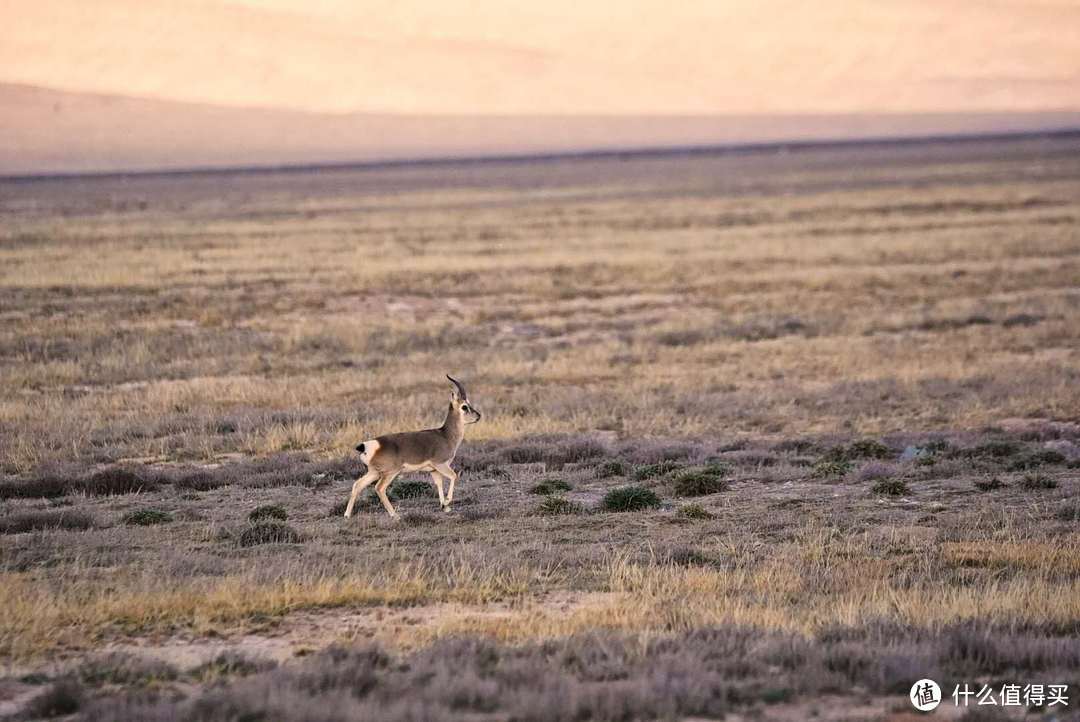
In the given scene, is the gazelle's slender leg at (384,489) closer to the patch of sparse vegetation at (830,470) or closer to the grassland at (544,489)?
the grassland at (544,489)

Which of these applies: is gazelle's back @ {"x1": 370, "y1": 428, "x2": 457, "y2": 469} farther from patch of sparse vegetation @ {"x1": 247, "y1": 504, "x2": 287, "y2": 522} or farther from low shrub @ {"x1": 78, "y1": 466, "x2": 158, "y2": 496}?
low shrub @ {"x1": 78, "y1": 466, "x2": 158, "y2": 496}

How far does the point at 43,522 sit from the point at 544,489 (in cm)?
518

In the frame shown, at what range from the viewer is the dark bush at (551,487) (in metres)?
14.7

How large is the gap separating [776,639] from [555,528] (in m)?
4.41

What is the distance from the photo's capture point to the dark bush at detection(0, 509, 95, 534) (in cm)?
1287

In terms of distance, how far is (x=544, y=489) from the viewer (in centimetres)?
1472

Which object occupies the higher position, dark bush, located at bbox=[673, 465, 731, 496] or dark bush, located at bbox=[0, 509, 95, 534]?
dark bush, located at bbox=[0, 509, 95, 534]

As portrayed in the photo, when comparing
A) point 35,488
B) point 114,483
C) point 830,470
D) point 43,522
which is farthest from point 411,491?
point 830,470

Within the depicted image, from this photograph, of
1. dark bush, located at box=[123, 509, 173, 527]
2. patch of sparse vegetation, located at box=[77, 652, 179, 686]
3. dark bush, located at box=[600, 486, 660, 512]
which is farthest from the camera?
dark bush, located at box=[600, 486, 660, 512]

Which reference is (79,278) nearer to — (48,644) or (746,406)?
(746,406)

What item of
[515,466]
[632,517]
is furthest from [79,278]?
[632,517]

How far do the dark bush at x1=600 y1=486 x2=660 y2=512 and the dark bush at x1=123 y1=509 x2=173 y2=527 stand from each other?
4.44 meters

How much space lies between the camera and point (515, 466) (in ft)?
54.4

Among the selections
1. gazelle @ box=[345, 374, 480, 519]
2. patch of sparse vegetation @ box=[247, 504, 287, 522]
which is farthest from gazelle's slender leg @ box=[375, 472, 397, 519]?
patch of sparse vegetation @ box=[247, 504, 287, 522]
